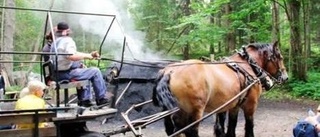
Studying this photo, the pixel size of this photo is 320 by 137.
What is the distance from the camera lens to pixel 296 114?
40.3 feet

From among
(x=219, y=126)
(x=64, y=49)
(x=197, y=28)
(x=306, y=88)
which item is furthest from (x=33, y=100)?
(x=197, y=28)

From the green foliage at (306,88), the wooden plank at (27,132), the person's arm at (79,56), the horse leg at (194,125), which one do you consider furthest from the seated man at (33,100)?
the green foliage at (306,88)

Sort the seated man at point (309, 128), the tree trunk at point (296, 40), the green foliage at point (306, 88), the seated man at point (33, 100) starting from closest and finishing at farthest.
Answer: the seated man at point (309, 128) → the seated man at point (33, 100) → the green foliage at point (306, 88) → the tree trunk at point (296, 40)

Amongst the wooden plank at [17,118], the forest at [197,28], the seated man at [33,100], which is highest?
the forest at [197,28]

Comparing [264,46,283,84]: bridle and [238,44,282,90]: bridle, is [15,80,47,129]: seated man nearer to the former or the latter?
[238,44,282,90]: bridle

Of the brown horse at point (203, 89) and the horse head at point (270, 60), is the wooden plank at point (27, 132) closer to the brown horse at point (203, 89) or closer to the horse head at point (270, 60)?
the brown horse at point (203, 89)

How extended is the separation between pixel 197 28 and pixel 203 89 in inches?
513

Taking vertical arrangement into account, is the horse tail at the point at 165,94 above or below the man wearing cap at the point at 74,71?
below

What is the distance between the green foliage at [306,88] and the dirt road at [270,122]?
86 centimetres

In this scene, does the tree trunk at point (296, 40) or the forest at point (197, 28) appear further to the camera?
the forest at point (197, 28)

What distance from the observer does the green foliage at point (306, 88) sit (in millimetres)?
15539

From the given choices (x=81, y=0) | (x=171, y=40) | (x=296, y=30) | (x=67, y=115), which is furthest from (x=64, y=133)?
(x=81, y=0)

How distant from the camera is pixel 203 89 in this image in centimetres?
665

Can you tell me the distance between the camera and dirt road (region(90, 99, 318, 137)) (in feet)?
31.8
